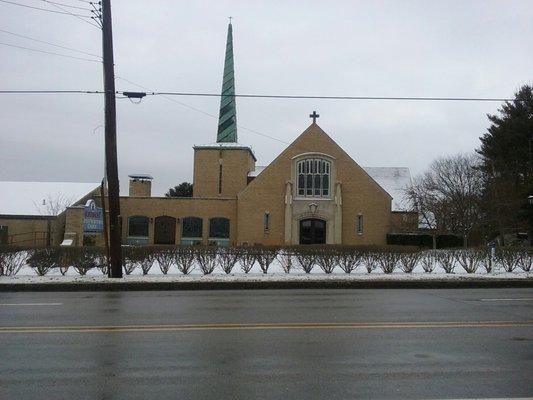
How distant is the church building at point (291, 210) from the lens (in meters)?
42.1

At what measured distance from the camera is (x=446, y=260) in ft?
68.0

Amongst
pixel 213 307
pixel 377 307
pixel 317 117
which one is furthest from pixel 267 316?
pixel 317 117

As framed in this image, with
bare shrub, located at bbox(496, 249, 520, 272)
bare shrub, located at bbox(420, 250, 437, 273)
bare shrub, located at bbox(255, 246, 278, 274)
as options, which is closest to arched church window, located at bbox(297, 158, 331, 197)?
bare shrub, located at bbox(420, 250, 437, 273)

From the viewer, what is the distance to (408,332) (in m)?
8.98

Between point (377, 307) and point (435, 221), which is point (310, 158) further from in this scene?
point (377, 307)

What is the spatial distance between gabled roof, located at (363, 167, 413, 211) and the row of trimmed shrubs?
25.1 metres

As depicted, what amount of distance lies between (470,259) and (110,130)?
44.6 ft

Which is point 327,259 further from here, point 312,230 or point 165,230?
point 165,230

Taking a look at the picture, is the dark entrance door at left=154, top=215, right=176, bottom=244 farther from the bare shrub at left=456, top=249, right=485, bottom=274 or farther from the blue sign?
the bare shrub at left=456, top=249, right=485, bottom=274

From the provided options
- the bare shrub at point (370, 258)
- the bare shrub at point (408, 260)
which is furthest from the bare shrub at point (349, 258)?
the bare shrub at point (408, 260)

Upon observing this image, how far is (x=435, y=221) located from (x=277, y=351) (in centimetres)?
3365

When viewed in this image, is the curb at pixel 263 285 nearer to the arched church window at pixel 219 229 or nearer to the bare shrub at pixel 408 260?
the bare shrub at pixel 408 260

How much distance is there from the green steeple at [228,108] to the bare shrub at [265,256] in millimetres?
→ 30910

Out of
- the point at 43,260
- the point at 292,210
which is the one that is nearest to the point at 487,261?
the point at 43,260
